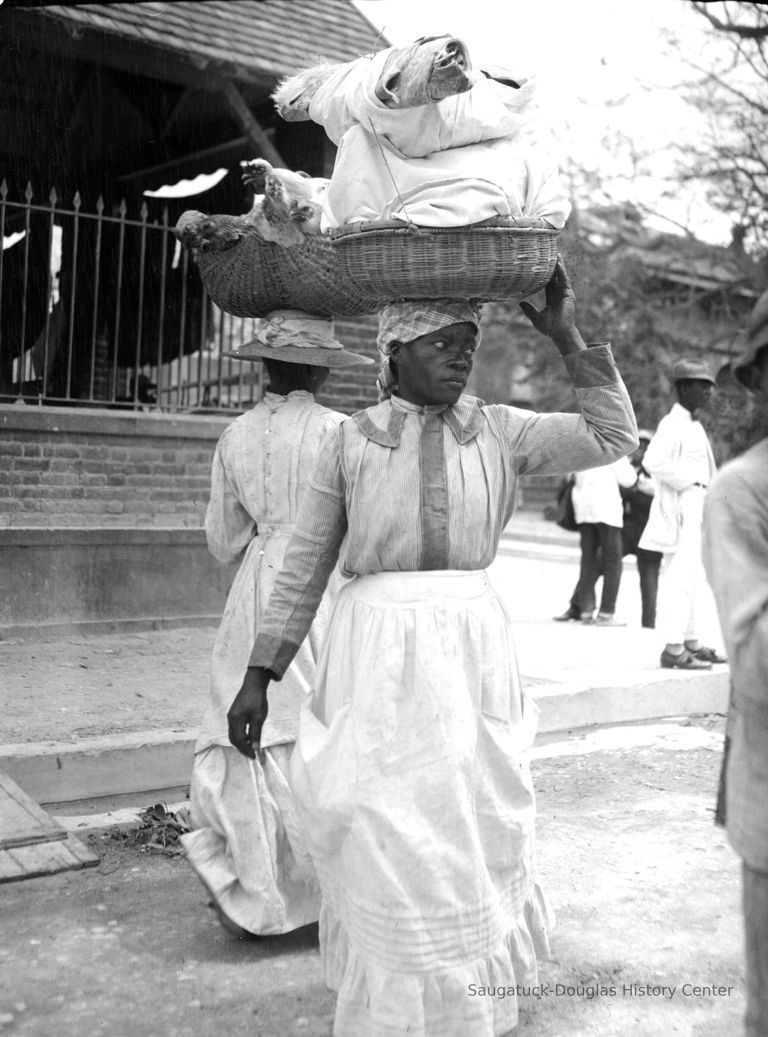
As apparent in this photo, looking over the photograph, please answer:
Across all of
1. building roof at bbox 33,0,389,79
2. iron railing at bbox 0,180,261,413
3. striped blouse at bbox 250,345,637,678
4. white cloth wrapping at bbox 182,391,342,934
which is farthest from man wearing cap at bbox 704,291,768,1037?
building roof at bbox 33,0,389,79

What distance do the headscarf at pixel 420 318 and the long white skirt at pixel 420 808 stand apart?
0.67 metres

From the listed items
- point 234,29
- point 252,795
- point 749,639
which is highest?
point 234,29

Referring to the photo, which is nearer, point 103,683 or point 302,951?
point 302,951

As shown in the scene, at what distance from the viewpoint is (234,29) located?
9445 mm

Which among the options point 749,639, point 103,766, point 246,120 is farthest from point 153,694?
point 749,639

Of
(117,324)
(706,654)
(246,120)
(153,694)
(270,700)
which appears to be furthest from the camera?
(246,120)

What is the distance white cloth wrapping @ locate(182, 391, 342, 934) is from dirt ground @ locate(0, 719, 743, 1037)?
20 cm

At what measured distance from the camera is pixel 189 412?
9.27 metres

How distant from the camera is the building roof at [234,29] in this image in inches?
337

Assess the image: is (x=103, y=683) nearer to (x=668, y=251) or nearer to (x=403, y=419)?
(x=403, y=419)

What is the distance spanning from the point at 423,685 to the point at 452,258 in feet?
3.77

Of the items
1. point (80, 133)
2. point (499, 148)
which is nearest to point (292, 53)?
point (80, 133)

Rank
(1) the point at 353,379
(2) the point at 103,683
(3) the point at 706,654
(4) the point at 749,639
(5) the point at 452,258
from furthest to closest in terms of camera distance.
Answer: (1) the point at 353,379
(3) the point at 706,654
(2) the point at 103,683
(5) the point at 452,258
(4) the point at 749,639

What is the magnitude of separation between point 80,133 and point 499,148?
29.2 feet
